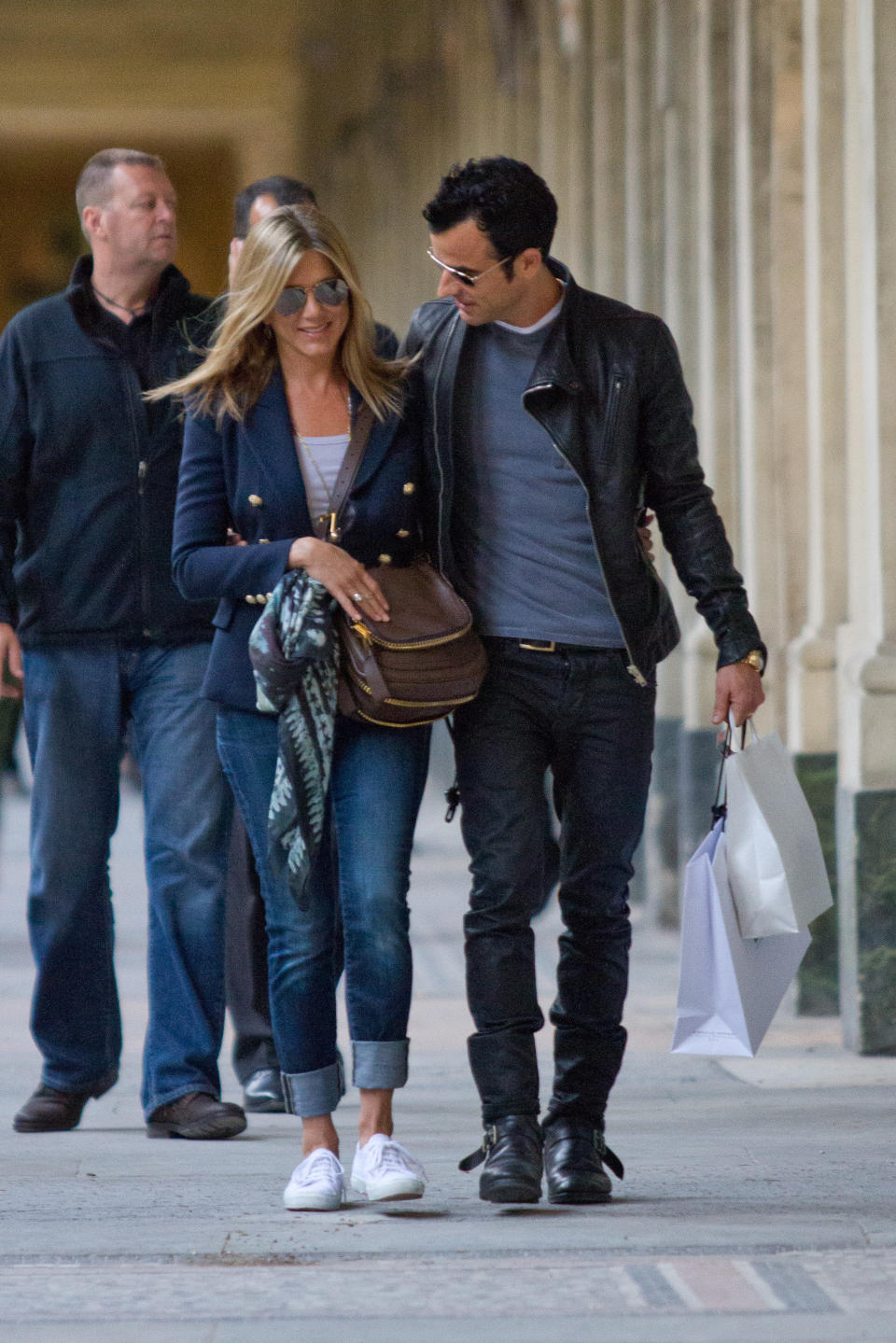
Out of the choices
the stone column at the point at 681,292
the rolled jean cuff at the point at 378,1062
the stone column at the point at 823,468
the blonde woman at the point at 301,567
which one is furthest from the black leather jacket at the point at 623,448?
the stone column at the point at 681,292

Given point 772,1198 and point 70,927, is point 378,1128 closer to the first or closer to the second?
point 772,1198

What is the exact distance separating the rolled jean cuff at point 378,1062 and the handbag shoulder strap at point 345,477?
0.88 m

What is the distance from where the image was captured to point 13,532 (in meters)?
5.13

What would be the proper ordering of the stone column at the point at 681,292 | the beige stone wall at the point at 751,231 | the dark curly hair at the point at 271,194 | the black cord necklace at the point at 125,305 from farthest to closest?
the stone column at the point at 681,292 → the beige stone wall at the point at 751,231 → the dark curly hair at the point at 271,194 → the black cord necklace at the point at 125,305

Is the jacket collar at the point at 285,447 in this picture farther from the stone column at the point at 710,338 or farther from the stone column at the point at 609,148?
the stone column at the point at 609,148

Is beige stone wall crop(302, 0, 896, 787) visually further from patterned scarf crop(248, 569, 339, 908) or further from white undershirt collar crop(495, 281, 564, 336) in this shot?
patterned scarf crop(248, 569, 339, 908)

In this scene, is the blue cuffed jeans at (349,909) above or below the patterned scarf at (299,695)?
below

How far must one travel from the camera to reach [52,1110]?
16.7 feet

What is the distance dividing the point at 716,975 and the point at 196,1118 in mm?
1387

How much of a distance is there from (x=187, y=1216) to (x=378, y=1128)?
1.22 ft

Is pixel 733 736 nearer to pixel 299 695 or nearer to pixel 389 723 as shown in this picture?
pixel 389 723

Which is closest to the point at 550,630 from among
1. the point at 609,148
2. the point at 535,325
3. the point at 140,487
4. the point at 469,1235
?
the point at 535,325

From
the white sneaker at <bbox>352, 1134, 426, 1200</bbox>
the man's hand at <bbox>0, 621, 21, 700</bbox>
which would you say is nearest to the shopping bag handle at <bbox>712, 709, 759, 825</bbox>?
the white sneaker at <bbox>352, 1134, 426, 1200</bbox>

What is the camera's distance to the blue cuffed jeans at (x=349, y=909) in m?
4.04
